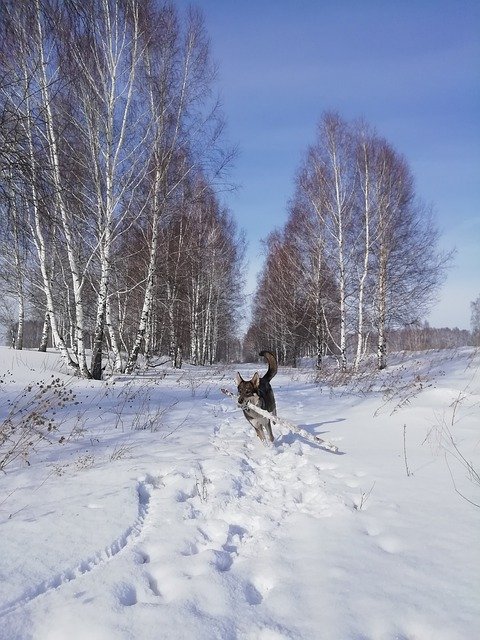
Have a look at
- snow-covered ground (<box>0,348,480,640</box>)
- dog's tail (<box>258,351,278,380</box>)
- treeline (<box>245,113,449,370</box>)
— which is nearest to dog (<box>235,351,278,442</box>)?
dog's tail (<box>258,351,278,380</box>)

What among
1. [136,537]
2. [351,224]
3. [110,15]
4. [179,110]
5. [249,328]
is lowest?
[136,537]

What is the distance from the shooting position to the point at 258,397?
17.0 ft

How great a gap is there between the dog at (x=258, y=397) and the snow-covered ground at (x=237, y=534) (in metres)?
0.24

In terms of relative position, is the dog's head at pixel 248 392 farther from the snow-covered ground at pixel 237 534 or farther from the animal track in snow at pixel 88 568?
the animal track in snow at pixel 88 568

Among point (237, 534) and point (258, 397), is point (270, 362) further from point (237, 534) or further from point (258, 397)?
point (237, 534)

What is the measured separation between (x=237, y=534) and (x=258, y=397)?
2.59 meters

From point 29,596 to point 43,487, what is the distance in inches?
57.2

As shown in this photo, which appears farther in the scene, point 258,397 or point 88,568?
point 258,397

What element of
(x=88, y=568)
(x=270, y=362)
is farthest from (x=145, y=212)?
(x=88, y=568)

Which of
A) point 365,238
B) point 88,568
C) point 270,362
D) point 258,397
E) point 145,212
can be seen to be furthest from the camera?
point 365,238

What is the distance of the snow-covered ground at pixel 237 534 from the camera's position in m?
1.72

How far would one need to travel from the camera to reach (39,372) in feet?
27.3

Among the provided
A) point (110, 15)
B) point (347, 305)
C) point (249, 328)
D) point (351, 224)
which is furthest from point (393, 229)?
point (249, 328)

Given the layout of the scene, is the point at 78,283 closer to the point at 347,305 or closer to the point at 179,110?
the point at 179,110
